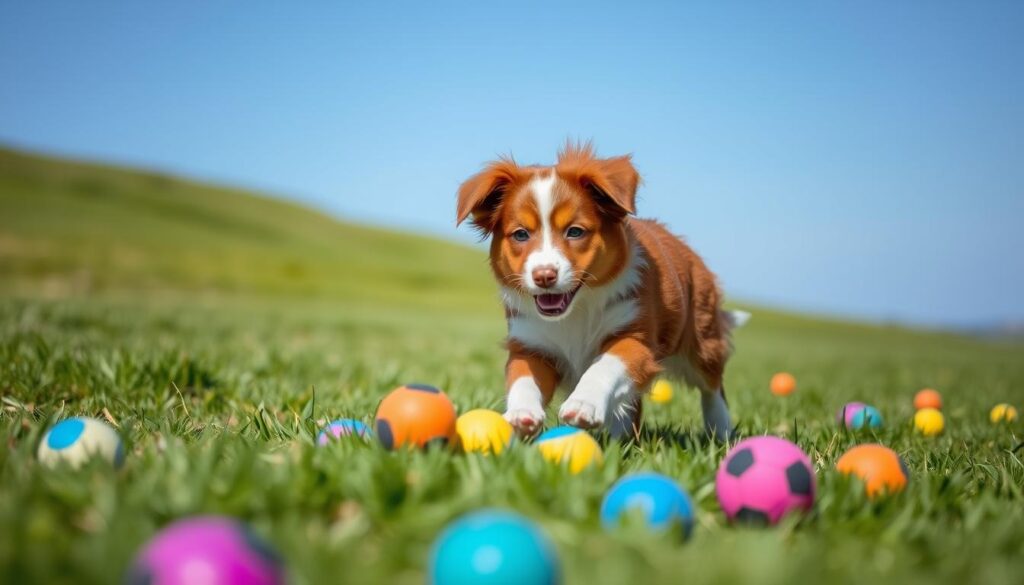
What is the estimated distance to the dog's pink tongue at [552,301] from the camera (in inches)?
148

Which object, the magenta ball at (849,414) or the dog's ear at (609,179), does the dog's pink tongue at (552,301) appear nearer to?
the dog's ear at (609,179)

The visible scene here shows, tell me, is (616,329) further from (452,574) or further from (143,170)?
(143,170)

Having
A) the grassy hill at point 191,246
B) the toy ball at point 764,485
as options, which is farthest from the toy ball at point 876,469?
the grassy hill at point 191,246

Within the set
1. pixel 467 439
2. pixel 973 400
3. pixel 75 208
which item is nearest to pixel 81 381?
pixel 467 439

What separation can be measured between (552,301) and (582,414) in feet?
2.34

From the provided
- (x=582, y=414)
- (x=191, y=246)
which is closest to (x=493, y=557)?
(x=582, y=414)

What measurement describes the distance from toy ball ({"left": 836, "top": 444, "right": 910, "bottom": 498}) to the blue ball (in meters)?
1.71

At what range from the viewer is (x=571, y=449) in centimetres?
290

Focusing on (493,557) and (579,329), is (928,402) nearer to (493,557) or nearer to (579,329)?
(579,329)

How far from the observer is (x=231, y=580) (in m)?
1.47

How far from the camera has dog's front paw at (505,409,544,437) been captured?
3398mm

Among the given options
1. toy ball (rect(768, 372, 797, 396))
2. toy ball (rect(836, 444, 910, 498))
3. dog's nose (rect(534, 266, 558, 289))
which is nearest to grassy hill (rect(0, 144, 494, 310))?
toy ball (rect(768, 372, 797, 396))

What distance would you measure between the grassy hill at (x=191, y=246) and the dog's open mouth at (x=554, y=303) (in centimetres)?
2052

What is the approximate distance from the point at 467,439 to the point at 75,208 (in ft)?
165
